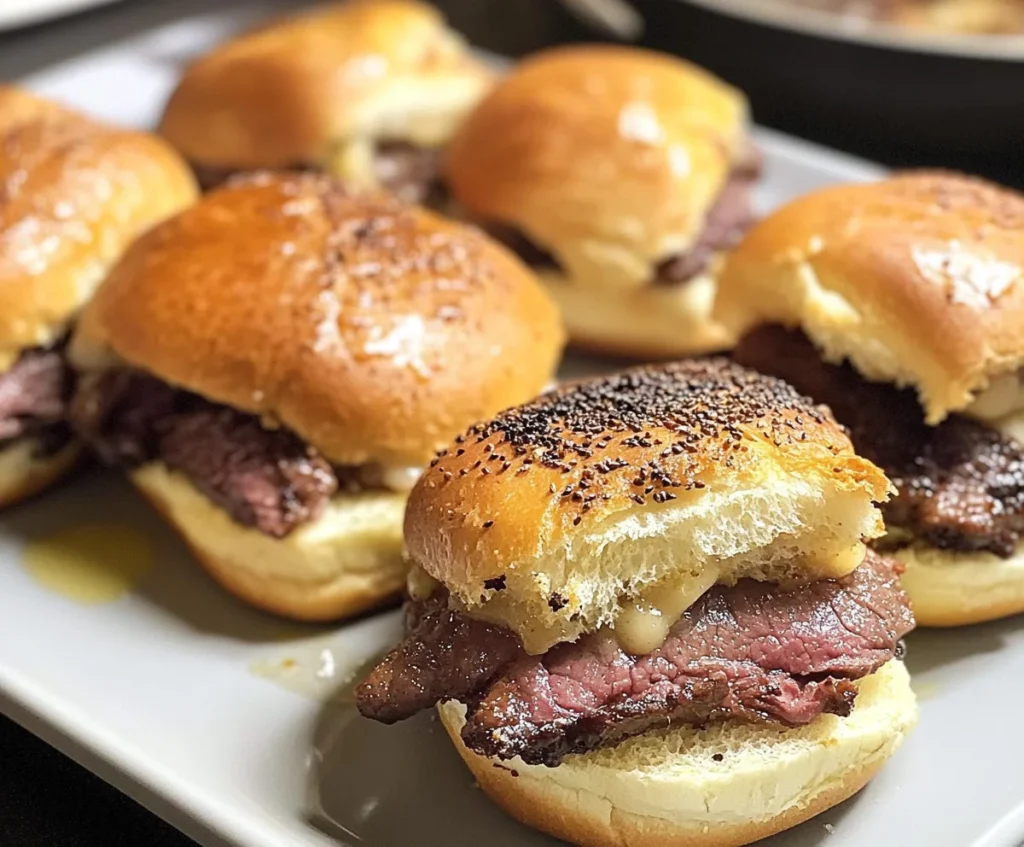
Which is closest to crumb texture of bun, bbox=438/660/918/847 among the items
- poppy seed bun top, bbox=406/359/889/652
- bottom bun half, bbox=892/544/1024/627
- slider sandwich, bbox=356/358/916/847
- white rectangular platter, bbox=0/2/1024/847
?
slider sandwich, bbox=356/358/916/847

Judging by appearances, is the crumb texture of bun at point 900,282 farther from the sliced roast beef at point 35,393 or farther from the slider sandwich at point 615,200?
the sliced roast beef at point 35,393

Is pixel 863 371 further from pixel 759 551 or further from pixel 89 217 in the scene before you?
pixel 89 217

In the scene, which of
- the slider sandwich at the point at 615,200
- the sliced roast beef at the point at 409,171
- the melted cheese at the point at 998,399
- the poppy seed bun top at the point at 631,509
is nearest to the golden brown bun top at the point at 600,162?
the slider sandwich at the point at 615,200

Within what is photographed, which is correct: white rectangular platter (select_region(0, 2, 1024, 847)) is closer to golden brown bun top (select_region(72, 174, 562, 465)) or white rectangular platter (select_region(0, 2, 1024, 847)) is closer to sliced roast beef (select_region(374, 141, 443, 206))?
golden brown bun top (select_region(72, 174, 562, 465))

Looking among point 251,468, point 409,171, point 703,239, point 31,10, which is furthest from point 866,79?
point 31,10

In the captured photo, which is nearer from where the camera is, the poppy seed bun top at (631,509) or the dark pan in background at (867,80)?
the poppy seed bun top at (631,509)

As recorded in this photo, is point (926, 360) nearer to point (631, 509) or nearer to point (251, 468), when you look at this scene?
point (631, 509)
